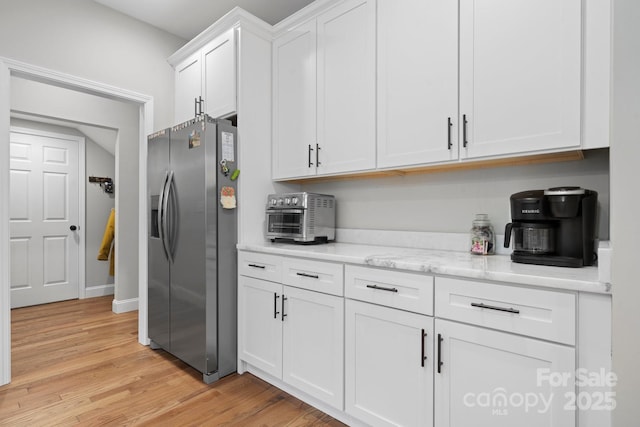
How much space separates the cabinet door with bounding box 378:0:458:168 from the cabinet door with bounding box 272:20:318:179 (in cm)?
54

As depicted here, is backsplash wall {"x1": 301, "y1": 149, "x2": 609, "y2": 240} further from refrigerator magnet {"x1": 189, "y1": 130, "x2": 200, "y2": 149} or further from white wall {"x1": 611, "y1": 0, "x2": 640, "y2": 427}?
refrigerator magnet {"x1": 189, "y1": 130, "x2": 200, "y2": 149}

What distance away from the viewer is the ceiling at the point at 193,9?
8.69ft

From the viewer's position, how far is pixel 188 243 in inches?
89.7

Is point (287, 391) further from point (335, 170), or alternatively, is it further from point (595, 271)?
point (595, 271)

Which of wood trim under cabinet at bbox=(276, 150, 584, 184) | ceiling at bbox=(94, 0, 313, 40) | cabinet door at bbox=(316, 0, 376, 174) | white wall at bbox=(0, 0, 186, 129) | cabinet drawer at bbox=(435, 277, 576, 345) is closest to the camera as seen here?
cabinet drawer at bbox=(435, 277, 576, 345)

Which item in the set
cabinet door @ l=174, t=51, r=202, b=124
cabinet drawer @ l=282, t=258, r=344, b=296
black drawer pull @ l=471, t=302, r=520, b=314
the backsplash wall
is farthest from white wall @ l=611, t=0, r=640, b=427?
cabinet door @ l=174, t=51, r=202, b=124

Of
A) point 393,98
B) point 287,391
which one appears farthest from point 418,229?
point 287,391

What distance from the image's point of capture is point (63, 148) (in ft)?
13.9

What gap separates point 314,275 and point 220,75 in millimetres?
1701

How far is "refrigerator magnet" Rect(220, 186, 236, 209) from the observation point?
7.22 feet

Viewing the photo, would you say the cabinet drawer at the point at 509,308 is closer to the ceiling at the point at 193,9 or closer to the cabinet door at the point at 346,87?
the cabinet door at the point at 346,87

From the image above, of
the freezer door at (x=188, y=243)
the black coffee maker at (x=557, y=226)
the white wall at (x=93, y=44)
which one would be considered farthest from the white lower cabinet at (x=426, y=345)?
the white wall at (x=93, y=44)

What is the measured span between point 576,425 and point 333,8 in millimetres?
2382

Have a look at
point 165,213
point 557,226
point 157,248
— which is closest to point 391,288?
point 557,226
